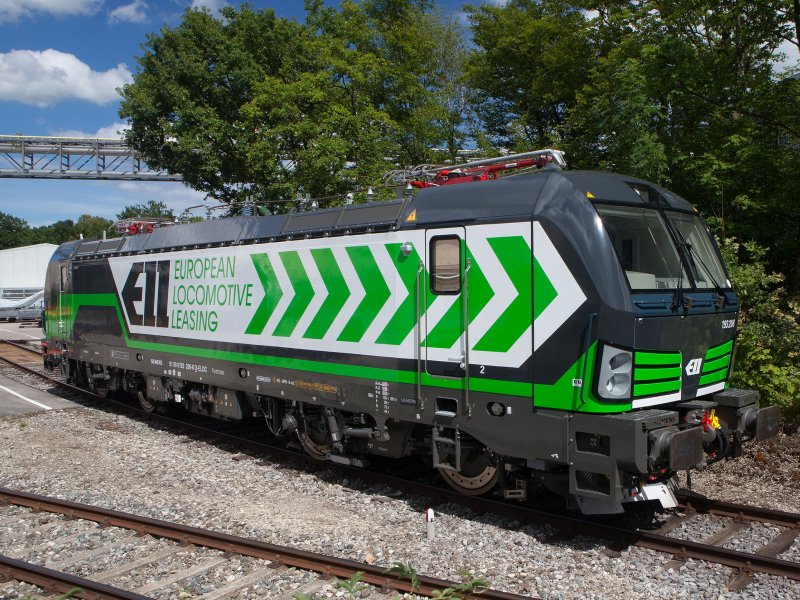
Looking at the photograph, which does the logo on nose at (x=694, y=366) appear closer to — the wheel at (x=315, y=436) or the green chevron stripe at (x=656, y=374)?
the green chevron stripe at (x=656, y=374)

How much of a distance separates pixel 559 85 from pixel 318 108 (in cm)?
825

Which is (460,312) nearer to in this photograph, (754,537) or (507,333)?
(507,333)

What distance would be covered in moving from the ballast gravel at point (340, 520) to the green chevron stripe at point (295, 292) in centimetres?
204

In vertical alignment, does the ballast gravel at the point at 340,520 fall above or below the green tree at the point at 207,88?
below

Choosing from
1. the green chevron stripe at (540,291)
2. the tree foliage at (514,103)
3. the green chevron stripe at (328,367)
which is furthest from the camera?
the tree foliage at (514,103)

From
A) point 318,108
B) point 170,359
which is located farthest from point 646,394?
point 318,108

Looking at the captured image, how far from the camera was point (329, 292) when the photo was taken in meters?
8.52

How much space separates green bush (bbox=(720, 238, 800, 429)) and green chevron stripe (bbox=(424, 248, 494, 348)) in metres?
5.55

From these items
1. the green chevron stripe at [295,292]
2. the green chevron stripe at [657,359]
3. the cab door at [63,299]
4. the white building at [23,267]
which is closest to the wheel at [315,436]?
the green chevron stripe at [295,292]

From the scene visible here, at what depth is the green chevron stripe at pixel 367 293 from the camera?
25.7 ft

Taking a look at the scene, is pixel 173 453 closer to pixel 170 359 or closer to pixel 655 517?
pixel 170 359

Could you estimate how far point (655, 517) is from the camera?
7.27 m

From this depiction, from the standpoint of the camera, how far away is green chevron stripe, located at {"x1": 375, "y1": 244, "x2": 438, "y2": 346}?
743cm

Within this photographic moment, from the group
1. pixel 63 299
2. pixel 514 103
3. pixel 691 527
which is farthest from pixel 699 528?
pixel 514 103
